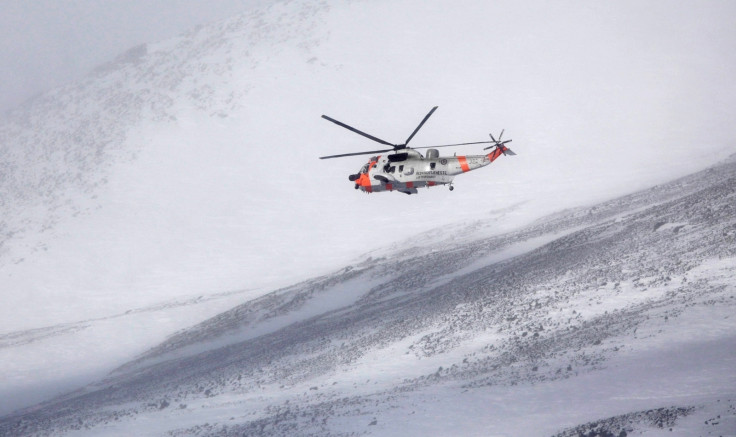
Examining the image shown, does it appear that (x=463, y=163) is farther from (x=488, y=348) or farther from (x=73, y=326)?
(x=73, y=326)

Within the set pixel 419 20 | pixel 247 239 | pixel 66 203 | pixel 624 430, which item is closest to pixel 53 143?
pixel 66 203

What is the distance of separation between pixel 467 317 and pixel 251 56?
3200 inches

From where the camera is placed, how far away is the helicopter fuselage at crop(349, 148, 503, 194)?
25.5m

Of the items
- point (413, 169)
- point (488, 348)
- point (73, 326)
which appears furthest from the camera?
point (73, 326)

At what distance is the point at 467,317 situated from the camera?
32.1 metres

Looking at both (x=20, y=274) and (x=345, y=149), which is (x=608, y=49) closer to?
(x=345, y=149)

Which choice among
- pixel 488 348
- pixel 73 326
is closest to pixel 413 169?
pixel 488 348

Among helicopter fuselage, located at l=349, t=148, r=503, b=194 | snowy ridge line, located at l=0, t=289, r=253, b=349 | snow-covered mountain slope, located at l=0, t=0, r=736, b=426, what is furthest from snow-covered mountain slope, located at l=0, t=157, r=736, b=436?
snowy ridge line, located at l=0, t=289, r=253, b=349

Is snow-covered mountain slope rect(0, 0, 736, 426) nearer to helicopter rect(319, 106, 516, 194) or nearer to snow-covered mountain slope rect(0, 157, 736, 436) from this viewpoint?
snow-covered mountain slope rect(0, 157, 736, 436)

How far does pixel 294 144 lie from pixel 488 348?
63.6 metres

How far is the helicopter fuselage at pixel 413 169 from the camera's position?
25.5 metres

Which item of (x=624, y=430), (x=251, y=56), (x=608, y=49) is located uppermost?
(x=251, y=56)

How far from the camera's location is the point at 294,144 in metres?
88.0

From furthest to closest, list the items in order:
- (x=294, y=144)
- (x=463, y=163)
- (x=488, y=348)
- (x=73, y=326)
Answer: (x=294, y=144) → (x=73, y=326) → (x=488, y=348) → (x=463, y=163)
